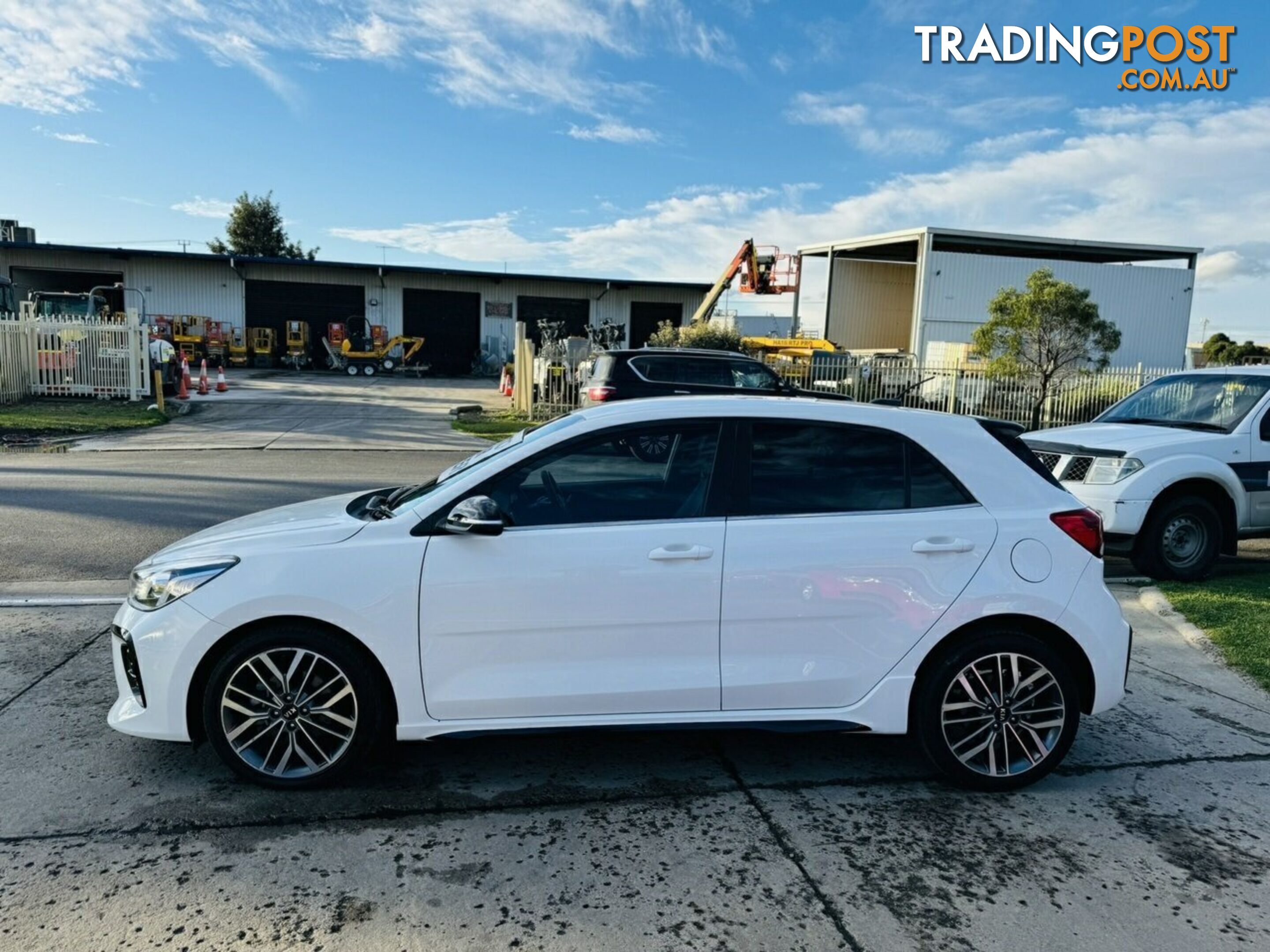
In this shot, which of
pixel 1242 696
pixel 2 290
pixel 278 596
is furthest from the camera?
pixel 2 290

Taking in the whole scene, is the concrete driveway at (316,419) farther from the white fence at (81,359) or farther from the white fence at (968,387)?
the white fence at (968,387)

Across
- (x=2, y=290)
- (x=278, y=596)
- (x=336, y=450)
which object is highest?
(x=2, y=290)

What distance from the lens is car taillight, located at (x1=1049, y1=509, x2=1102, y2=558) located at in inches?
153

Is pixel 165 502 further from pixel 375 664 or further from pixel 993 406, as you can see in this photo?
pixel 993 406

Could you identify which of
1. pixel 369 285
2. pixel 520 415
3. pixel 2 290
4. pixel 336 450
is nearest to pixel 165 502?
A: pixel 336 450

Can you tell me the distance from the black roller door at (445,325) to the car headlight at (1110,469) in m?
40.2

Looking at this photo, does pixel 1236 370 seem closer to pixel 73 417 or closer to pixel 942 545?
pixel 942 545

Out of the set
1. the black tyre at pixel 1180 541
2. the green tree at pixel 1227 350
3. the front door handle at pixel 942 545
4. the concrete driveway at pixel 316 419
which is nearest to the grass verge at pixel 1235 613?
the black tyre at pixel 1180 541

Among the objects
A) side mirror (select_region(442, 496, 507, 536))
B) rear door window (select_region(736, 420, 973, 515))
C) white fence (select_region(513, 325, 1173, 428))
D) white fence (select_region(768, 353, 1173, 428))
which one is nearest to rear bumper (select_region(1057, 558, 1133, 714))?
rear door window (select_region(736, 420, 973, 515))

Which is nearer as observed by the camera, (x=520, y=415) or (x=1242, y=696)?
(x=1242, y=696)

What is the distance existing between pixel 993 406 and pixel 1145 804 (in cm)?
1786

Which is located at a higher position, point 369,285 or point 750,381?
point 369,285

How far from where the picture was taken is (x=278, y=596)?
3541 millimetres

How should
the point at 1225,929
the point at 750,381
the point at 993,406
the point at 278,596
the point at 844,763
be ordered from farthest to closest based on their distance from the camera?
the point at 993,406 → the point at 750,381 → the point at 844,763 → the point at 278,596 → the point at 1225,929
